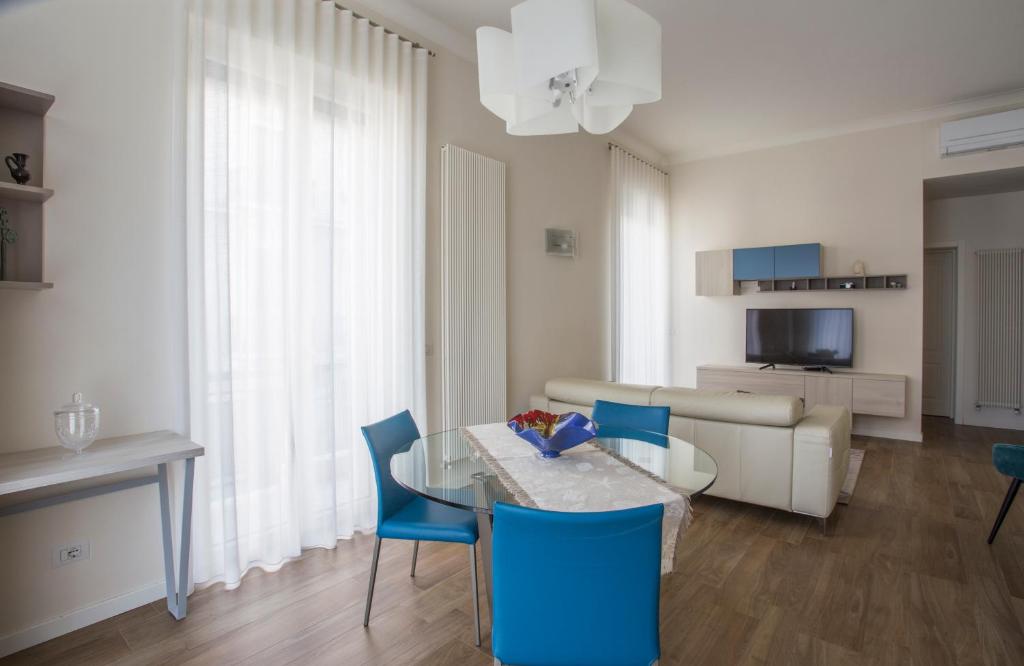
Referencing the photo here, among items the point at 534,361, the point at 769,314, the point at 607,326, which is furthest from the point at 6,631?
the point at 769,314

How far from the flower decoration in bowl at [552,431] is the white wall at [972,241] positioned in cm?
656

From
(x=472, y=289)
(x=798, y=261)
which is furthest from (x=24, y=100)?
(x=798, y=261)

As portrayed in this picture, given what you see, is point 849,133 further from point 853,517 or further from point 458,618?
point 458,618

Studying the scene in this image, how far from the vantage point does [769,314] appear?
611 centimetres

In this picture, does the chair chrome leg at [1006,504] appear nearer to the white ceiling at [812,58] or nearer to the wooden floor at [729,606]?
the wooden floor at [729,606]

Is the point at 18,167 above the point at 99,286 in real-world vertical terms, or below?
above

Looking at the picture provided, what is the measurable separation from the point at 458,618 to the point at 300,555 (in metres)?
1.08

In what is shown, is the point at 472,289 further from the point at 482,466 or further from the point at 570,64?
the point at 570,64

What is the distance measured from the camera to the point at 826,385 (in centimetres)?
556

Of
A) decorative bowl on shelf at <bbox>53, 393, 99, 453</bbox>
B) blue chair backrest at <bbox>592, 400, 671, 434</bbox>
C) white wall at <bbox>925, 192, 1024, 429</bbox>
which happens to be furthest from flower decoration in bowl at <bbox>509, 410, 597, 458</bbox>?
white wall at <bbox>925, 192, 1024, 429</bbox>

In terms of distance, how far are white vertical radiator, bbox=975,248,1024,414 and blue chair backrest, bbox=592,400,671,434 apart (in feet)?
19.1

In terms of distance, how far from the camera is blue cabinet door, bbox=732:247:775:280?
599cm

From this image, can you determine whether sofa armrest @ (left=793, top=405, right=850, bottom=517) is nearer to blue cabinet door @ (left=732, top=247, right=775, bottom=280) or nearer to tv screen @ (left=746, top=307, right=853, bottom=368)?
tv screen @ (left=746, top=307, right=853, bottom=368)

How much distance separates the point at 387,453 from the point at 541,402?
2000mm
